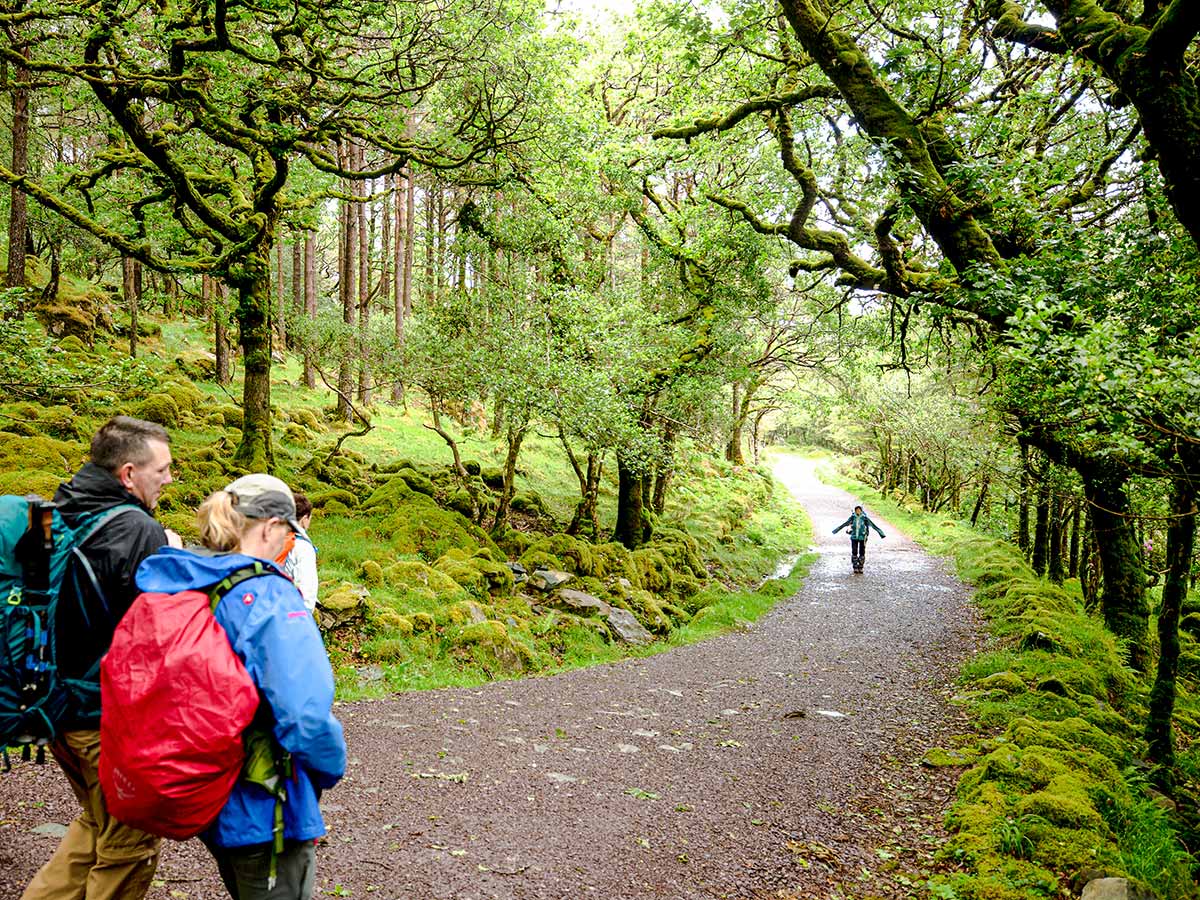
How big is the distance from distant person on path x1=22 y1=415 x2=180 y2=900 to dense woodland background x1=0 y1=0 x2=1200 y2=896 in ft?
18.5

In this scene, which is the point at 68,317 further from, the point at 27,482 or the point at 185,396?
the point at 27,482

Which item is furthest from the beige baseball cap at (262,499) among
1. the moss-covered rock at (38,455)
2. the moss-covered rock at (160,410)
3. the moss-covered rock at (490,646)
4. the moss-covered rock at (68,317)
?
the moss-covered rock at (68,317)

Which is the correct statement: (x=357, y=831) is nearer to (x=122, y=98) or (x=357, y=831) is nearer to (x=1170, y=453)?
(x=1170, y=453)

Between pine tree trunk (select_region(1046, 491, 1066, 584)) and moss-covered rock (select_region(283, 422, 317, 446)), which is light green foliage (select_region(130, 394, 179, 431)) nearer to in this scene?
moss-covered rock (select_region(283, 422, 317, 446))

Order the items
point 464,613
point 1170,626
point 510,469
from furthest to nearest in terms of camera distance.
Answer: point 510,469 → point 464,613 → point 1170,626

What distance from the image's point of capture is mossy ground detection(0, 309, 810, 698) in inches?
369

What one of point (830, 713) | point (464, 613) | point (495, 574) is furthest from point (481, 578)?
point (830, 713)

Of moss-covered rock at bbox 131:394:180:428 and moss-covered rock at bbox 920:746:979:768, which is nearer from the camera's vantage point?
moss-covered rock at bbox 920:746:979:768

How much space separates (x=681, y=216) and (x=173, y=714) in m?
15.1

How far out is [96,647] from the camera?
108 inches

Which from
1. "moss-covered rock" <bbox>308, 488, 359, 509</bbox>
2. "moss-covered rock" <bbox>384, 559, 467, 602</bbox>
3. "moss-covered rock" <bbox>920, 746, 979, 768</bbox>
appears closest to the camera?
"moss-covered rock" <bbox>920, 746, 979, 768</bbox>

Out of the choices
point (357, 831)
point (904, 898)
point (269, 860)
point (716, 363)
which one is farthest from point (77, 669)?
point (716, 363)

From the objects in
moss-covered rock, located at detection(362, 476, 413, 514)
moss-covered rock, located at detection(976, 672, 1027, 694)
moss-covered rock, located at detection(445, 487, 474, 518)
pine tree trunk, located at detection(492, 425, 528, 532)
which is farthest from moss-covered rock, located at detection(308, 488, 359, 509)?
moss-covered rock, located at detection(976, 672, 1027, 694)

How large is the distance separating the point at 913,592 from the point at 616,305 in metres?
10.8
